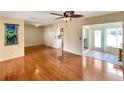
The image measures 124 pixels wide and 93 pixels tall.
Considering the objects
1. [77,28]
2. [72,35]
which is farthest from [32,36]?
[77,28]

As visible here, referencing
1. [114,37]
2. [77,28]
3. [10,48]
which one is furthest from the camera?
[114,37]

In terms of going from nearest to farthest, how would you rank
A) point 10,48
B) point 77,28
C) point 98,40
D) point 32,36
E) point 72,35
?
point 10,48 < point 77,28 < point 72,35 < point 98,40 < point 32,36

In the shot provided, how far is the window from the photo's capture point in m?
7.60

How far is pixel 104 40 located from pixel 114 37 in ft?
2.86

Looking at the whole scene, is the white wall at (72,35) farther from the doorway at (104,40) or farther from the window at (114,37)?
the window at (114,37)

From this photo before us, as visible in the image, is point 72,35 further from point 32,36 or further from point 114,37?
point 32,36

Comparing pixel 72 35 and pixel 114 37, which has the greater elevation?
pixel 72 35

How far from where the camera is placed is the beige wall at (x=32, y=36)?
38.2ft

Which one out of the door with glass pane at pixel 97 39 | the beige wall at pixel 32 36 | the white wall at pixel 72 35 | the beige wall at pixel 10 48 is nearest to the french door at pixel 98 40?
the door with glass pane at pixel 97 39

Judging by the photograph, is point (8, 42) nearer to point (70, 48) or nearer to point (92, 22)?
point (70, 48)

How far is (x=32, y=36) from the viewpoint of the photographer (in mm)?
12188

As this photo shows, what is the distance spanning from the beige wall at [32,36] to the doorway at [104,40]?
17.1ft
